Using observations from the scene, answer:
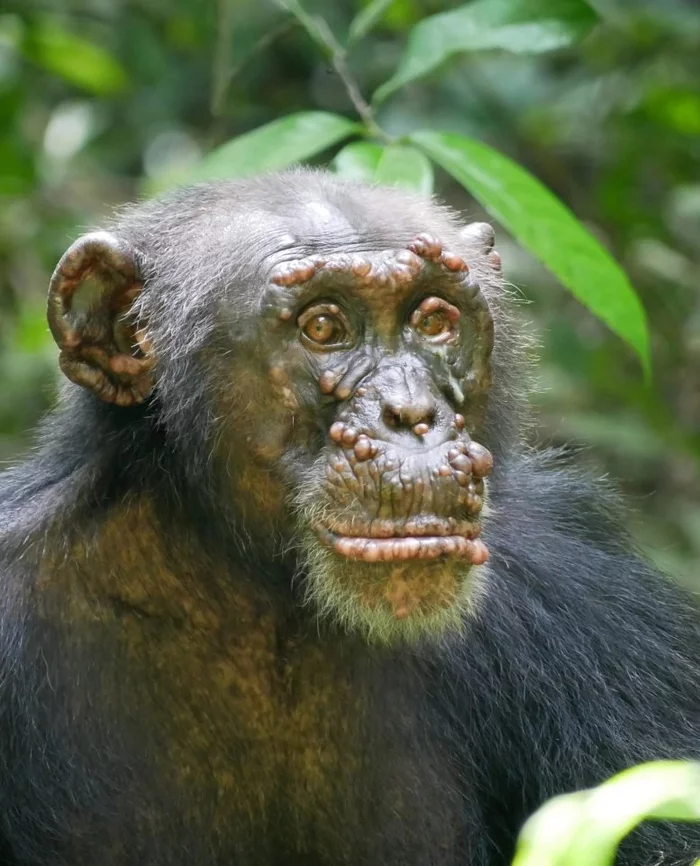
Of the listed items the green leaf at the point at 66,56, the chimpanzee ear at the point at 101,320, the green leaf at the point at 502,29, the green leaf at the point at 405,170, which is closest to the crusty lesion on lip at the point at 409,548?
the chimpanzee ear at the point at 101,320

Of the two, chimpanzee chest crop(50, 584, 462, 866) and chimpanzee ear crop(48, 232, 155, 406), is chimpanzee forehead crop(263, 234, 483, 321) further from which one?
chimpanzee chest crop(50, 584, 462, 866)

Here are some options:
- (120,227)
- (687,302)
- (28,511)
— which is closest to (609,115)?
(687,302)

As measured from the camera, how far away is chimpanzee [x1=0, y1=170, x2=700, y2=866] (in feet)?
11.8

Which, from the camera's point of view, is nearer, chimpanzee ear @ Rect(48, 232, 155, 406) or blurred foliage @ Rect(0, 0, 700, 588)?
chimpanzee ear @ Rect(48, 232, 155, 406)

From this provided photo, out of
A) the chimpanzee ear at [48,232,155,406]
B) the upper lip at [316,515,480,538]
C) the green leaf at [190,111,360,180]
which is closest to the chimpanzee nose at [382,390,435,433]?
the upper lip at [316,515,480,538]

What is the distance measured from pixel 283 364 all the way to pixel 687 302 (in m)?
5.70

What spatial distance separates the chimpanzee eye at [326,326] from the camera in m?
3.63

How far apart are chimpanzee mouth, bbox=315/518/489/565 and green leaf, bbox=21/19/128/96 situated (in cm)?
519

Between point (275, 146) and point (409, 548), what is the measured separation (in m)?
1.99

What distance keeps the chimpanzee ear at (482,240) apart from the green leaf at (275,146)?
0.70 metres

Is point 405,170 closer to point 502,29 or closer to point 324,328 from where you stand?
point 502,29

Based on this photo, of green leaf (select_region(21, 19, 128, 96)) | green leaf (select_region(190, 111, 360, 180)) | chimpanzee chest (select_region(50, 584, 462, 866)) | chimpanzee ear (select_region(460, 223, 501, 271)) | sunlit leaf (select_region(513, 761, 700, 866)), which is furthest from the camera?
green leaf (select_region(21, 19, 128, 96))

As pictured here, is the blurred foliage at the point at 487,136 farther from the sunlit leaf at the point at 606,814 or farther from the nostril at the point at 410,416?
the sunlit leaf at the point at 606,814

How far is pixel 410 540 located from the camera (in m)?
3.37
